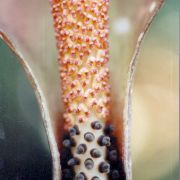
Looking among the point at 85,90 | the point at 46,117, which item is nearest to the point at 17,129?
the point at 46,117

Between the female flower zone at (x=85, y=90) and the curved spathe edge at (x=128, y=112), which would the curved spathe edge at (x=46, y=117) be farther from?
the curved spathe edge at (x=128, y=112)

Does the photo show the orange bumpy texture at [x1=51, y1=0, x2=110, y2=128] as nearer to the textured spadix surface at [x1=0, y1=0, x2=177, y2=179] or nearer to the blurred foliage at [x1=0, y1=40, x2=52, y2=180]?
the textured spadix surface at [x1=0, y1=0, x2=177, y2=179]

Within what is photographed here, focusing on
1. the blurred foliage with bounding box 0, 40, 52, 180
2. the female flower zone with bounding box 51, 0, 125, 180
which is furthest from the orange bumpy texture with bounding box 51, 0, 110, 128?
the blurred foliage with bounding box 0, 40, 52, 180

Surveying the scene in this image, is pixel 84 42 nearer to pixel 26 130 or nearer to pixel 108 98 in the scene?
pixel 108 98

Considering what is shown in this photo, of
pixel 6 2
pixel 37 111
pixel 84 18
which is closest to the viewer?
pixel 84 18

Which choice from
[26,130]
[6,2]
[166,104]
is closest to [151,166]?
[166,104]

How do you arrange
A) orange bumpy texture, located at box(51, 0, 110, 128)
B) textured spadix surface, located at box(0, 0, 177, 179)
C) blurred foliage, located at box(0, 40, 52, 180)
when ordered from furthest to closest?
blurred foliage, located at box(0, 40, 52, 180) < textured spadix surface, located at box(0, 0, 177, 179) < orange bumpy texture, located at box(51, 0, 110, 128)

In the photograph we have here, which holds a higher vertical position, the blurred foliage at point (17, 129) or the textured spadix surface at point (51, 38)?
the textured spadix surface at point (51, 38)

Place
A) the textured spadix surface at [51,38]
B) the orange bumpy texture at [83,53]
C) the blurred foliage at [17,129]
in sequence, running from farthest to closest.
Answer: the blurred foliage at [17,129] < the textured spadix surface at [51,38] < the orange bumpy texture at [83,53]

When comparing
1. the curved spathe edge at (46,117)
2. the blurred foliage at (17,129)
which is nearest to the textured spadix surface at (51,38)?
the curved spathe edge at (46,117)
